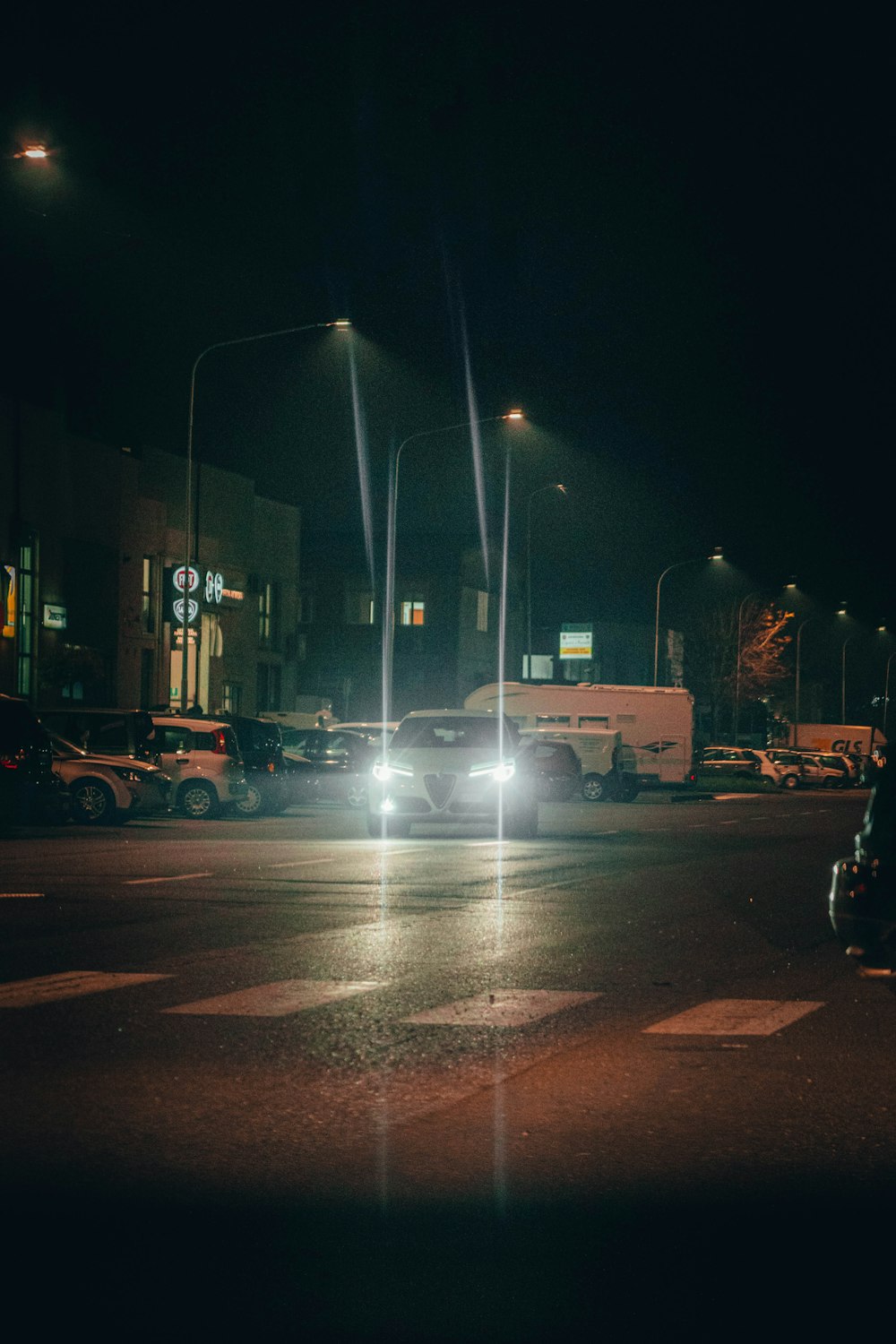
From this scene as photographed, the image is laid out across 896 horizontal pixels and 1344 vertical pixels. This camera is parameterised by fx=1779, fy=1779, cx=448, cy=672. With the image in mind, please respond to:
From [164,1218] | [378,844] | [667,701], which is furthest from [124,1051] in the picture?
[667,701]

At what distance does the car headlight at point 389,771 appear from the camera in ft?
78.1

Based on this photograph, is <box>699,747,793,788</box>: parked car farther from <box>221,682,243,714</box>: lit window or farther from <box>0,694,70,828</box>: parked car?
<box>0,694,70,828</box>: parked car

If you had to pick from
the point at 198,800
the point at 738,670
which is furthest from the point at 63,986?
the point at 738,670

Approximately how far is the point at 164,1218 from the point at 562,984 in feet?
17.8

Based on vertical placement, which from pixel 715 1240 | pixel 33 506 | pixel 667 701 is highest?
pixel 33 506

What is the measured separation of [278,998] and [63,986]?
133 cm

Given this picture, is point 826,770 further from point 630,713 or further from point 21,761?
point 21,761

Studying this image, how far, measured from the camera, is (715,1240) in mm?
5270

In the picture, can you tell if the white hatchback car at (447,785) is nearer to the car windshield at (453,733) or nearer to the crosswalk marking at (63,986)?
the car windshield at (453,733)

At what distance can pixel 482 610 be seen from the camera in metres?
87.7

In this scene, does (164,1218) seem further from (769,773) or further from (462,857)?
(769,773)

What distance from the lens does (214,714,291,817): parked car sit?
32.1 meters

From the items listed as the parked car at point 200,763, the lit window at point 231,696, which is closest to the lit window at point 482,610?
the lit window at point 231,696

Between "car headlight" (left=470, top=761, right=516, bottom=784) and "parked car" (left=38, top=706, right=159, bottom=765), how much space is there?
A: 7.85 m
